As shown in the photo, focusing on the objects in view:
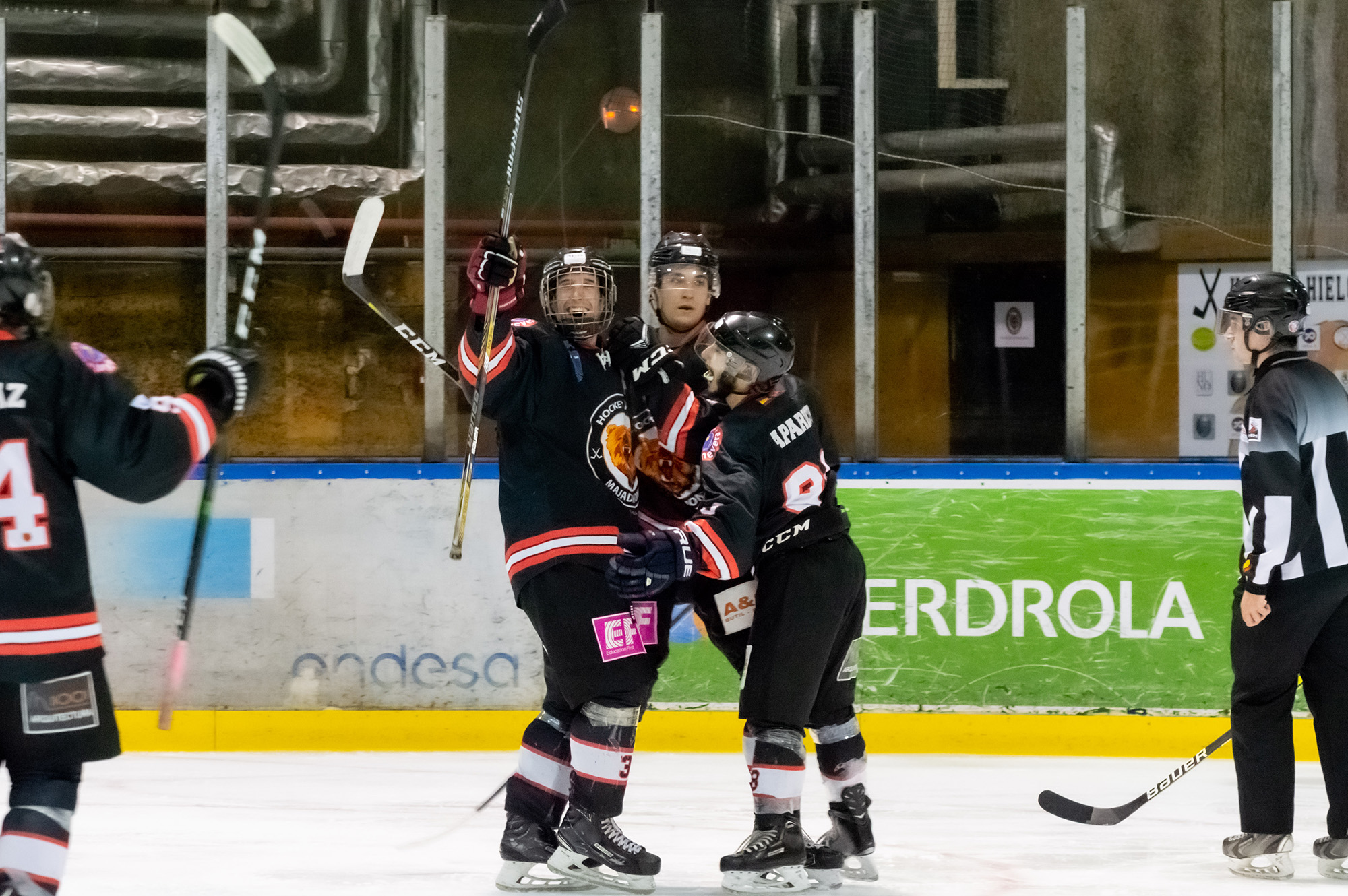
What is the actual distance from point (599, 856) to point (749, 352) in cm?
103

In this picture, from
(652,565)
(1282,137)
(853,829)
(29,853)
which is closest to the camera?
(29,853)

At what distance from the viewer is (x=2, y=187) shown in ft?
16.5

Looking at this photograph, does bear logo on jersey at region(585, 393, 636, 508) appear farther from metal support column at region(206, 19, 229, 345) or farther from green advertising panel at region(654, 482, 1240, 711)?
metal support column at region(206, 19, 229, 345)

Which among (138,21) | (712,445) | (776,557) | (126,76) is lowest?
(776,557)

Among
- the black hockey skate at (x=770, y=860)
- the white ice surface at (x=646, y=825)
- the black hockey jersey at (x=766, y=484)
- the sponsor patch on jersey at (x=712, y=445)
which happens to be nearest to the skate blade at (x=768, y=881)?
the black hockey skate at (x=770, y=860)

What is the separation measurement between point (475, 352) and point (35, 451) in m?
0.88

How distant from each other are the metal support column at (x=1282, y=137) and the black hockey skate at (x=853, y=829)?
9.03ft

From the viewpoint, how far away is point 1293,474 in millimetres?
3061

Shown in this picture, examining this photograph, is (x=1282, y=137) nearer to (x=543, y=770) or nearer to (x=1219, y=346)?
(x=1219, y=346)

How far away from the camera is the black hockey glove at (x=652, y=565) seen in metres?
2.76

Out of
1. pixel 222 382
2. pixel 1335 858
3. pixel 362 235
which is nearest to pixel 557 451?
pixel 362 235

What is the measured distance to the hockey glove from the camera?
282cm

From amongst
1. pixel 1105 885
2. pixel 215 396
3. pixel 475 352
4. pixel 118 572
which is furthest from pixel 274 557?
pixel 1105 885

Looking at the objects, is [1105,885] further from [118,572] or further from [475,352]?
[118,572]
